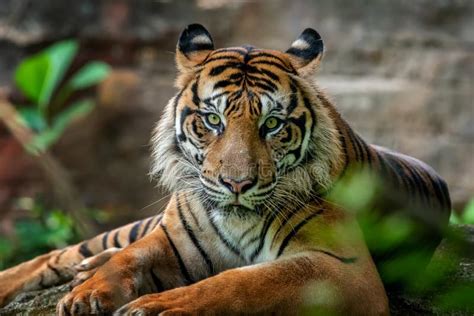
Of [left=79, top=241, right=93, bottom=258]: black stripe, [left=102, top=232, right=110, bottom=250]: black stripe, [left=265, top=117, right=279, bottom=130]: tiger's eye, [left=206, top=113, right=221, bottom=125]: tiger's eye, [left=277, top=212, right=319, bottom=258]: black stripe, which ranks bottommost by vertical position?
[left=79, top=241, right=93, bottom=258]: black stripe

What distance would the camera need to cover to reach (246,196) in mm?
2891

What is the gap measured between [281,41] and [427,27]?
5.34 ft

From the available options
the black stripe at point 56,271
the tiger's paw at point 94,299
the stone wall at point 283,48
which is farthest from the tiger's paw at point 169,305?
the stone wall at point 283,48

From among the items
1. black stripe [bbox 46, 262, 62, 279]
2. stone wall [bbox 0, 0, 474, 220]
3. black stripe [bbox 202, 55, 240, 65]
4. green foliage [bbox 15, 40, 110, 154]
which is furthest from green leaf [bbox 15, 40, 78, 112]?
black stripe [bbox 202, 55, 240, 65]

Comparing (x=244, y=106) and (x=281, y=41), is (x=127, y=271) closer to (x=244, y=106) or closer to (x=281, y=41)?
(x=244, y=106)

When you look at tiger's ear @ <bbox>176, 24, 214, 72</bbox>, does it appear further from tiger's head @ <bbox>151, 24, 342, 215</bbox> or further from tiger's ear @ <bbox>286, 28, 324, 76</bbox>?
tiger's ear @ <bbox>286, 28, 324, 76</bbox>

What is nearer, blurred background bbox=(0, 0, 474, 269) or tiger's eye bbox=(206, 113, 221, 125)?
tiger's eye bbox=(206, 113, 221, 125)

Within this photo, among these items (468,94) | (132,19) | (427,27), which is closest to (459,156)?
(468,94)

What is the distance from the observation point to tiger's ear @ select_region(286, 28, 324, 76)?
3330 mm

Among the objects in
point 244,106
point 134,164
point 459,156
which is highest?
point 244,106

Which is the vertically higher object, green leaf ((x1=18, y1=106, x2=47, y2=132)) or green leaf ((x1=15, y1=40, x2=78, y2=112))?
green leaf ((x1=15, y1=40, x2=78, y2=112))

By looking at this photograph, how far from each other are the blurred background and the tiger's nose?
5701 mm

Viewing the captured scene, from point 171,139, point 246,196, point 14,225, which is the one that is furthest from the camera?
point 14,225

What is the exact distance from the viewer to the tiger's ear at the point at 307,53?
3.33 meters
